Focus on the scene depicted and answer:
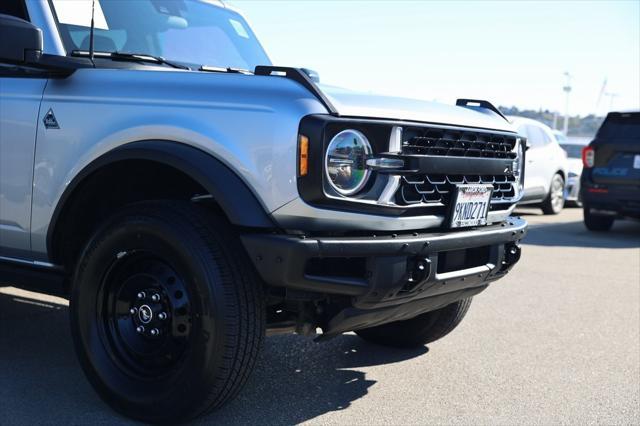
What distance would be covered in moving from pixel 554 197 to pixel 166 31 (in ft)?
36.5

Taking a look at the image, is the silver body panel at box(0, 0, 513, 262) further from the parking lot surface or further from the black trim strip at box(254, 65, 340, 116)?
the parking lot surface

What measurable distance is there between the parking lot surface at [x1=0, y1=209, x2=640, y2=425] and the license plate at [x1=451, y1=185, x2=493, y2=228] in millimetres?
901

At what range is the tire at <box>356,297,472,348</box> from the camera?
14.8ft

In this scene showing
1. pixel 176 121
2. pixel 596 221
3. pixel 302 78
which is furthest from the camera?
pixel 596 221

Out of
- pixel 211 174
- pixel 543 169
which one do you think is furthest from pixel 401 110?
pixel 543 169

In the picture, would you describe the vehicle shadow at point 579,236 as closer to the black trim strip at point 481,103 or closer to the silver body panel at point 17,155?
the black trim strip at point 481,103

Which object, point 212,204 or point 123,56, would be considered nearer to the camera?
point 212,204

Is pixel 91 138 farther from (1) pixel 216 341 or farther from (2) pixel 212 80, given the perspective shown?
(1) pixel 216 341

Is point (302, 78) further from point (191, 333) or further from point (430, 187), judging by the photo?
point (191, 333)

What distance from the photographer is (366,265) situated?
3066 mm

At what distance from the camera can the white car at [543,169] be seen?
12961 millimetres

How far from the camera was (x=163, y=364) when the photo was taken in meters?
3.40

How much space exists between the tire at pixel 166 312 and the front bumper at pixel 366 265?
19 centimetres

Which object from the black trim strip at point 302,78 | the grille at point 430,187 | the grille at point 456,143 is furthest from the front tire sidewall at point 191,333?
the grille at point 456,143
